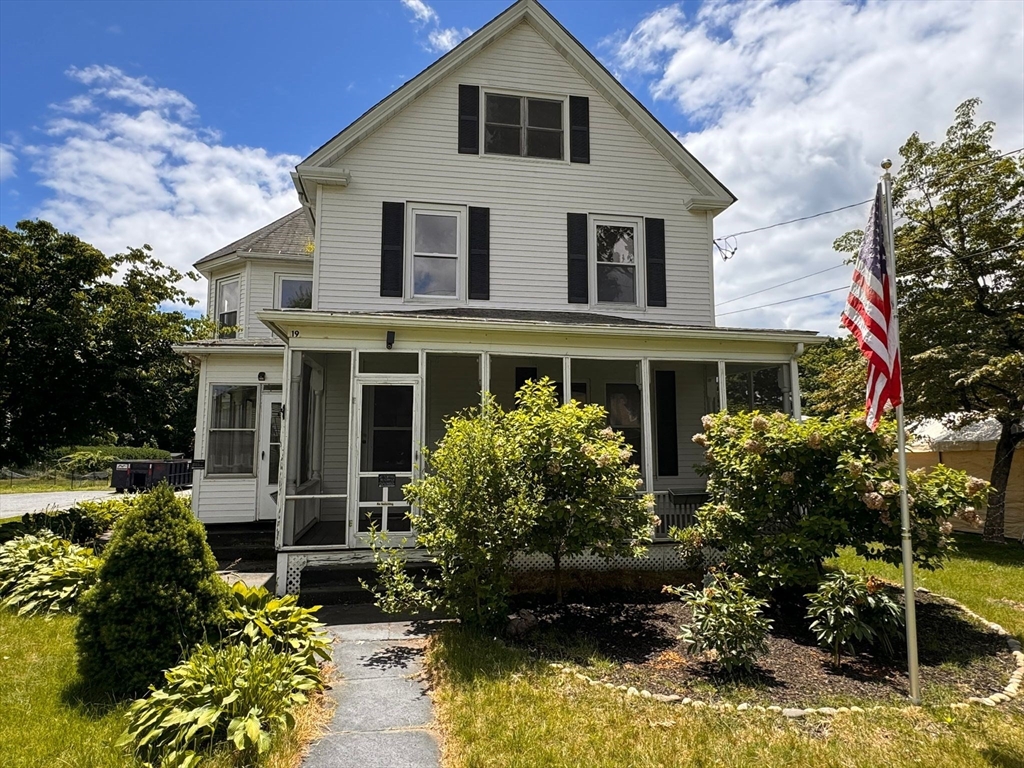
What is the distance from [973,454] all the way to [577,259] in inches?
456

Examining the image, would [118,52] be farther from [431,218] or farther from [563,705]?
[563,705]

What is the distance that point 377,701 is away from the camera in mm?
4227

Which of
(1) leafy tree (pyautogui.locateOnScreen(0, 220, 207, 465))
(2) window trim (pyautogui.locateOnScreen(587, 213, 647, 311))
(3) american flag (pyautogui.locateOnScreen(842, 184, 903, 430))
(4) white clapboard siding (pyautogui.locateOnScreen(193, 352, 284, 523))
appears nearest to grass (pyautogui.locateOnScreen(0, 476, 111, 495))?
(1) leafy tree (pyautogui.locateOnScreen(0, 220, 207, 465))

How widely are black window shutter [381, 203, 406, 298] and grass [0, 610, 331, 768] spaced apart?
679 centimetres

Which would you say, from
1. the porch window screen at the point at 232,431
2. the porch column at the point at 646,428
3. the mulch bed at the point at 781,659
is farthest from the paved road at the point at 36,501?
the mulch bed at the point at 781,659

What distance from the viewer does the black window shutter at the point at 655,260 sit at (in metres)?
10.8

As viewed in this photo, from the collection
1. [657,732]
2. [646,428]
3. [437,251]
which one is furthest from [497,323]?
[657,732]

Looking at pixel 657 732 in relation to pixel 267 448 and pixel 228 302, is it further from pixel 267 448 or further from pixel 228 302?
pixel 228 302

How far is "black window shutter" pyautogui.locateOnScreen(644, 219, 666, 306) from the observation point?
35.6ft

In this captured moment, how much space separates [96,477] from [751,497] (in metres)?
30.8

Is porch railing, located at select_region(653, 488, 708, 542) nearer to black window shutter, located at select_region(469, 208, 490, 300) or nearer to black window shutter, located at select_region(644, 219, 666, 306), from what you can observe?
black window shutter, located at select_region(644, 219, 666, 306)

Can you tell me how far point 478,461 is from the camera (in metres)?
5.55

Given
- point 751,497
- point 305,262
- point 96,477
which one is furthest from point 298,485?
point 96,477

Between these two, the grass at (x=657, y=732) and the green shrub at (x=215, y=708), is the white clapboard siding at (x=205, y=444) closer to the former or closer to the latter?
the green shrub at (x=215, y=708)
